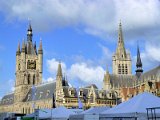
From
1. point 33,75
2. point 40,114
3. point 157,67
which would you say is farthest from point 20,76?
point 40,114

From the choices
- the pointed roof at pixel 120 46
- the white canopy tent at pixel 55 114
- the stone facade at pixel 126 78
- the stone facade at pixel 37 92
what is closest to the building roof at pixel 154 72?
the stone facade at pixel 126 78

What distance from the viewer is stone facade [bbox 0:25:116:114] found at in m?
109

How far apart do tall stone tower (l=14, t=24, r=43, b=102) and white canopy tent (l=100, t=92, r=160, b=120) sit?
11744 centimetres

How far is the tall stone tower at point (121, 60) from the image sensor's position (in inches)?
6166

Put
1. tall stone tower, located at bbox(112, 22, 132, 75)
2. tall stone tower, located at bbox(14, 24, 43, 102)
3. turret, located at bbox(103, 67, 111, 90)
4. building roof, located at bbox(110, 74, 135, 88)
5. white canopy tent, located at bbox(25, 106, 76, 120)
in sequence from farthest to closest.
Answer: tall stone tower, located at bbox(112, 22, 132, 75) < tall stone tower, located at bbox(14, 24, 43, 102) < building roof, located at bbox(110, 74, 135, 88) < turret, located at bbox(103, 67, 111, 90) < white canopy tent, located at bbox(25, 106, 76, 120)

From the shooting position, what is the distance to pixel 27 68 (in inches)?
5999

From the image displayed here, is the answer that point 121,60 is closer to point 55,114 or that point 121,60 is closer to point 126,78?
point 126,78

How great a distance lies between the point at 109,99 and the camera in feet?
379

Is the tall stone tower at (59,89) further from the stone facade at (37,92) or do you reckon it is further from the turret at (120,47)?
the turret at (120,47)

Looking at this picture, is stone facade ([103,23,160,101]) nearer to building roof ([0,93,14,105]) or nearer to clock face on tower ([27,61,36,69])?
clock face on tower ([27,61,36,69])

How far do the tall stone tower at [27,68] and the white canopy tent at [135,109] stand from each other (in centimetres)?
11744

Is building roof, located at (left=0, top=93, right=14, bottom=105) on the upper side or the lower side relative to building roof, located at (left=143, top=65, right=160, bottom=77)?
lower

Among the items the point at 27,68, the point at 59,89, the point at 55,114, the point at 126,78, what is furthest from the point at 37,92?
the point at 55,114

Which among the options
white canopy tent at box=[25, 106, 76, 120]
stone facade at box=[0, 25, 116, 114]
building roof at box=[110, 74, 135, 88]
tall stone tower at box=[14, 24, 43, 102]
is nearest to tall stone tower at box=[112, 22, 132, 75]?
building roof at box=[110, 74, 135, 88]
